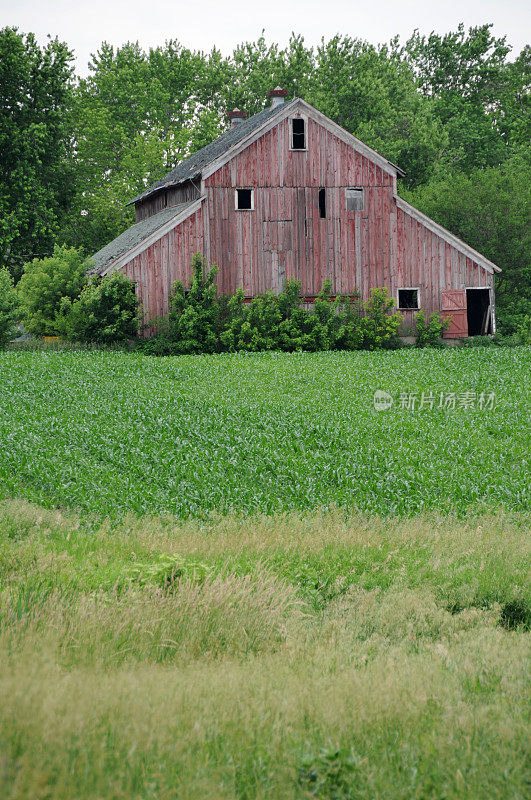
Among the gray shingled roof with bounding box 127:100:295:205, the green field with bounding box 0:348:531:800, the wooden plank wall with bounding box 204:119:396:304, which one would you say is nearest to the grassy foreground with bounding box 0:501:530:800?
the green field with bounding box 0:348:531:800

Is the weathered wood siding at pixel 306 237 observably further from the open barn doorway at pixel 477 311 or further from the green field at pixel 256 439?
the green field at pixel 256 439

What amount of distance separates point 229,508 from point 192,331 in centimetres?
1950

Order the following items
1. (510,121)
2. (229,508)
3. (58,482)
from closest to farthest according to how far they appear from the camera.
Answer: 1. (229,508)
2. (58,482)
3. (510,121)

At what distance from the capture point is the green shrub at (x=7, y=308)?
93.0 feet

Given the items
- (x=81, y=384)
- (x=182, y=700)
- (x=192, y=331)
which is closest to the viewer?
(x=182, y=700)

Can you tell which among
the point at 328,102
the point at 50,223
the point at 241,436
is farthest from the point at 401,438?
the point at 328,102

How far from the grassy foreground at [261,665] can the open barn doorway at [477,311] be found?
27.8 meters

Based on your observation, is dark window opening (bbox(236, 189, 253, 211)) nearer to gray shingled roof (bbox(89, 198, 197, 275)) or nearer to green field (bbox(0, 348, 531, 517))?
gray shingled roof (bbox(89, 198, 197, 275))

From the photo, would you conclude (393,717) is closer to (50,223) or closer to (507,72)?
(50,223)

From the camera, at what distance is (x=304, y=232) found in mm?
32500

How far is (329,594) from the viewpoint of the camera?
25.6 feet

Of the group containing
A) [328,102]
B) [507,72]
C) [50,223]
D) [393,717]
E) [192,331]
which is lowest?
[393,717]

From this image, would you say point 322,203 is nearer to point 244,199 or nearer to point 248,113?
point 244,199

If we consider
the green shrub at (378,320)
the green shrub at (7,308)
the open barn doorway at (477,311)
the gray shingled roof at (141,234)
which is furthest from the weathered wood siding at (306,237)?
the green shrub at (7,308)
